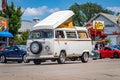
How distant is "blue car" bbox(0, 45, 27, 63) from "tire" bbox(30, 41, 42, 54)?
16.7 feet

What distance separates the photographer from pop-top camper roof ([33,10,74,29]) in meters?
26.4

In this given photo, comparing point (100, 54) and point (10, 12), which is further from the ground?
point (10, 12)

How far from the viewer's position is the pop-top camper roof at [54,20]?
26.4 metres

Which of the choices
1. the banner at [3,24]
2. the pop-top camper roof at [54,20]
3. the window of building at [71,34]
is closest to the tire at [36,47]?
the pop-top camper roof at [54,20]

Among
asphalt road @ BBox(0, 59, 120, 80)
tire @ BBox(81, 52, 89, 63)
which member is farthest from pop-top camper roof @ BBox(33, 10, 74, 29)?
asphalt road @ BBox(0, 59, 120, 80)

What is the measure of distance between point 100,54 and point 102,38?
A: 21.4m

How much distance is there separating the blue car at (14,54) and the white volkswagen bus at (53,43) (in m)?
4.28

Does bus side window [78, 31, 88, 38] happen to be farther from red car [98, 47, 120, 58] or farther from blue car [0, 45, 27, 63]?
red car [98, 47, 120, 58]

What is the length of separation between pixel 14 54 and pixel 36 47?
6.08 meters

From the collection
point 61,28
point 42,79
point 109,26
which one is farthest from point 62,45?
point 109,26

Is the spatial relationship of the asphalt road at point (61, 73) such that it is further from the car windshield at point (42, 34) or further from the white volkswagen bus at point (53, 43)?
the car windshield at point (42, 34)

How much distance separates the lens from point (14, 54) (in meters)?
31.5

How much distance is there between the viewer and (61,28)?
27.1 m

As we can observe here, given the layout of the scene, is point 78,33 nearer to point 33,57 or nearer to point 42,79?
point 33,57
